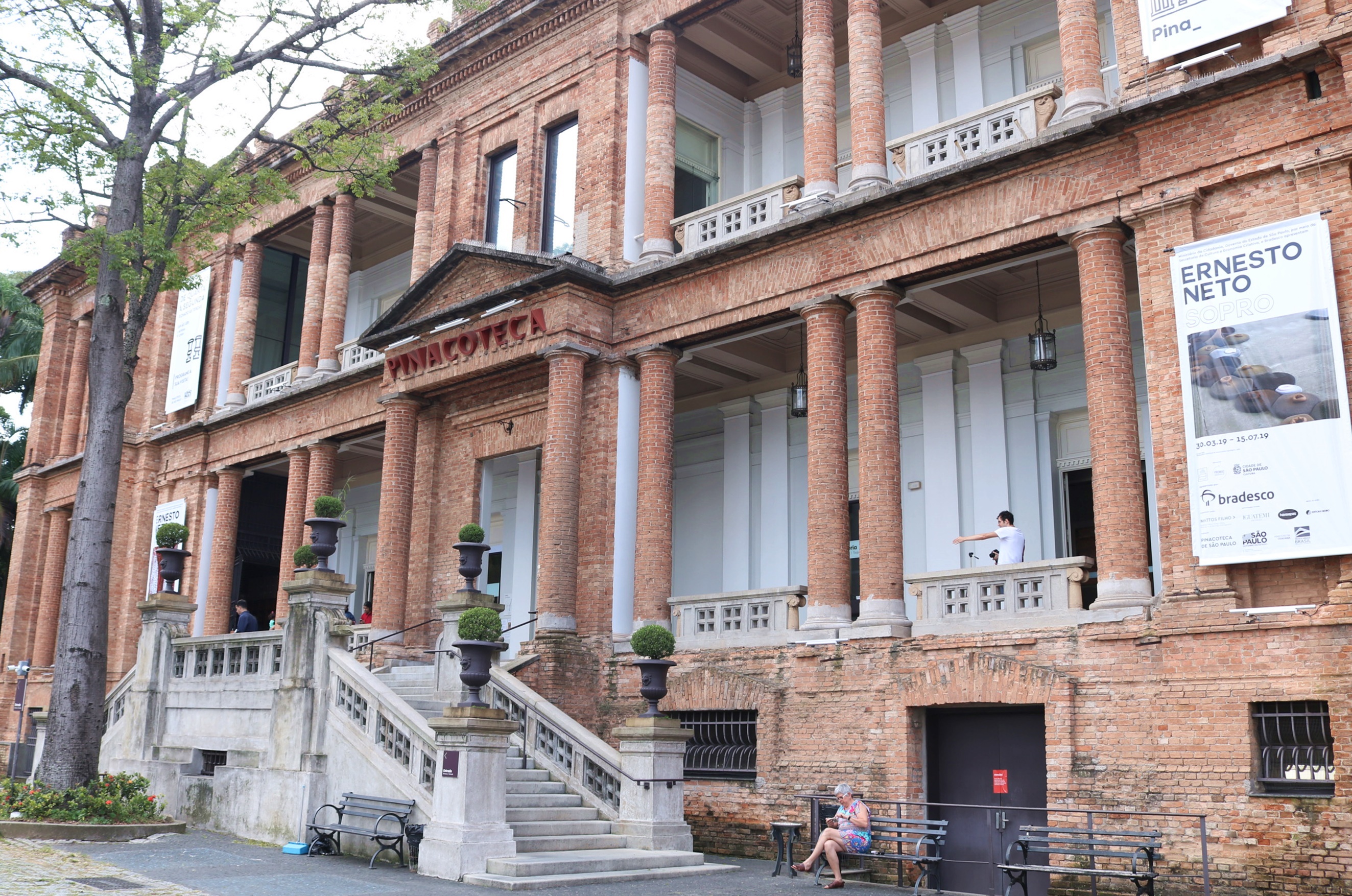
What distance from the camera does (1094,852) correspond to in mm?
11742

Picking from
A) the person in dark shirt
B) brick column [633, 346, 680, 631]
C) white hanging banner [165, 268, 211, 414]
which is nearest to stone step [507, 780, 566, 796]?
brick column [633, 346, 680, 631]

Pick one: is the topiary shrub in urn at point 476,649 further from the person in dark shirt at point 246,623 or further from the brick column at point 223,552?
the brick column at point 223,552

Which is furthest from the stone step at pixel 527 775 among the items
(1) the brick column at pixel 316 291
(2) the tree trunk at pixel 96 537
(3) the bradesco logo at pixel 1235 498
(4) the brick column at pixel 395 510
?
(1) the brick column at pixel 316 291

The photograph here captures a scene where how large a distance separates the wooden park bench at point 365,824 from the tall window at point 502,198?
11219mm

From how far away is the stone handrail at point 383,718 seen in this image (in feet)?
44.5

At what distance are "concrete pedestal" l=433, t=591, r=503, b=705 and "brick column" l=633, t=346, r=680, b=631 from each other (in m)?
2.50

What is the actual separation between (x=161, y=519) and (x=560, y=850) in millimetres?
19276

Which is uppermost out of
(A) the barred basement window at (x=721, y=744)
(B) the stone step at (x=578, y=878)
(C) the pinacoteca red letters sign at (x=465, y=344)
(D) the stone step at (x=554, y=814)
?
(C) the pinacoteca red letters sign at (x=465, y=344)

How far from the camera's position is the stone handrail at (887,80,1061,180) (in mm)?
15273

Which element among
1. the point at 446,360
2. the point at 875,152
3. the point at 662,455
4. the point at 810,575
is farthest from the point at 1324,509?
the point at 446,360

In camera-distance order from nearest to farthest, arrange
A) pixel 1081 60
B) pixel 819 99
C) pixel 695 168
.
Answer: pixel 1081 60
pixel 819 99
pixel 695 168

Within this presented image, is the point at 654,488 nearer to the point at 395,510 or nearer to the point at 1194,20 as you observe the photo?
the point at 395,510

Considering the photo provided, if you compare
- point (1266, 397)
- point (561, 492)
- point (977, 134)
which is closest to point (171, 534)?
point (561, 492)

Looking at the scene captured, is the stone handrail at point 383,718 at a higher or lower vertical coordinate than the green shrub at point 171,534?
lower
